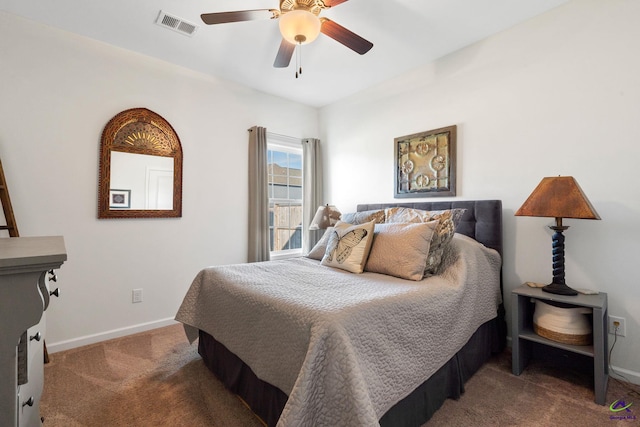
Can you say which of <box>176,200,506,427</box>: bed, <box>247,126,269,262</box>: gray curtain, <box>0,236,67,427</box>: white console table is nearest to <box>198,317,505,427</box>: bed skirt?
<box>176,200,506,427</box>: bed

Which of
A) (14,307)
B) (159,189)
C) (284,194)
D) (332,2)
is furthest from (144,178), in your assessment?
(14,307)

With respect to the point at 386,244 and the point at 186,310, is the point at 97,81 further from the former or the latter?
the point at 386,244

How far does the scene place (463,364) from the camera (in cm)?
183

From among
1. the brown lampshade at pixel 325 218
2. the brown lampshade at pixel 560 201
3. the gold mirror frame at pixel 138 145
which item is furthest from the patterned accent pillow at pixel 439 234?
the gold mirror frame at pixel 138 145

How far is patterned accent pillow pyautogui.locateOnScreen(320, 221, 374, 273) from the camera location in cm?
207

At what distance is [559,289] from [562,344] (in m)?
0.33

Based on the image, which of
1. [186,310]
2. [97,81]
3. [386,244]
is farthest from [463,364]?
[97,81]

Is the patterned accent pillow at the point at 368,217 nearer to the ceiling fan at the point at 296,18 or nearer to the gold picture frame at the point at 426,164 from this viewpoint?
the gold picture frame at the point at 426,164

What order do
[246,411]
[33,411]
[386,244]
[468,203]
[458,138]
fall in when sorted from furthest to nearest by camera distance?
[458,138] < [468,203] < [386,244] < [246,411] < [33,411]

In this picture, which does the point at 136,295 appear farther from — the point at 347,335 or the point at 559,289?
the point at 559,289

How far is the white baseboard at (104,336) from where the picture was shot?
236cm

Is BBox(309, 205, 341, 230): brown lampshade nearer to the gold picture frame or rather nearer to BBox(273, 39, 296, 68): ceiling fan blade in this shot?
the gold picture frame

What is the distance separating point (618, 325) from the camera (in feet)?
6.29

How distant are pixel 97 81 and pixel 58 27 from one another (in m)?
0.43
